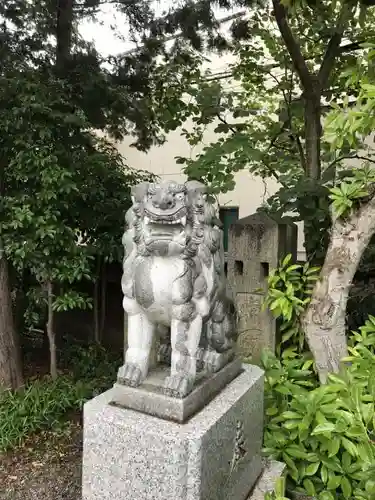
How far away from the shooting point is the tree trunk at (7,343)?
3.65 metres

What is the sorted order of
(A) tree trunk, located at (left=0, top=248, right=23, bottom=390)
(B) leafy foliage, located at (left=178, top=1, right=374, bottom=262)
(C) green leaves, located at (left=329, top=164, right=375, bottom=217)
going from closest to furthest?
(C) green leaves, located at (left=329, top=164, right=375, bottom=217)
(B) leafy foliage, located at (left=178, top=1, right=374, bottom=262)
(A) tree trunk, located at (left=0, top=248, right=23, bottom=390)

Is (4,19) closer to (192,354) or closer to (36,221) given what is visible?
(36,221)

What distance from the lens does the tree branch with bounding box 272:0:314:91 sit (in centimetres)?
370

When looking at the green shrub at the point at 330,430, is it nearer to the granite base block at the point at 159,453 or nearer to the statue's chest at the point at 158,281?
the granite base block at the point at 159,453

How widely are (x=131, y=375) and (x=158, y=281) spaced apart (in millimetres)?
454

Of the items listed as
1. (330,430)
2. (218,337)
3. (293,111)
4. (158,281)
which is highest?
(293,111)

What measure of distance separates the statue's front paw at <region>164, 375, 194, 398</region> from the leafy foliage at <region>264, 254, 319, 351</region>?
3.65 feet

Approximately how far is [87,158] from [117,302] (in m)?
1.96

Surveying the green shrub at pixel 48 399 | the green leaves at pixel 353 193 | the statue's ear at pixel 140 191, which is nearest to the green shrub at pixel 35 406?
the green shrub at pixel 48 399

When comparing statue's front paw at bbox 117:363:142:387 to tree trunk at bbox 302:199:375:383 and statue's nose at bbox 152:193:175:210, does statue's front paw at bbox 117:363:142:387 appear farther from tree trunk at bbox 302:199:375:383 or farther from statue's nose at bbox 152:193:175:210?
tree trunk at bbox 302:199:375:383

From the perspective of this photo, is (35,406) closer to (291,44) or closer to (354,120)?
(354,120)

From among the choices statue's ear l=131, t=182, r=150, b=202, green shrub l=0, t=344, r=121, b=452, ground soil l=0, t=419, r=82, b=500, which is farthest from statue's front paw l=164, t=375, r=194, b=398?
green shrub l=0, t=344, r=121, b=452

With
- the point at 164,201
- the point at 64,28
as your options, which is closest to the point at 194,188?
the point at 164,201

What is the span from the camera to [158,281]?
6.20 ft
